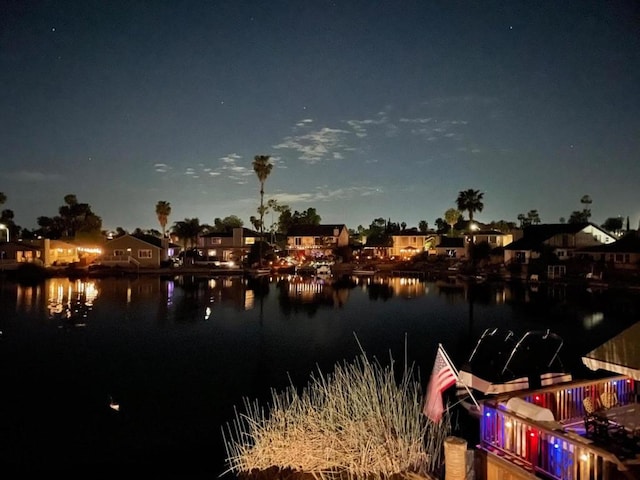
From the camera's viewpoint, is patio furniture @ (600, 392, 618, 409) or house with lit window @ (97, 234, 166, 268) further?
house with lit window @ (97, 234, 166, 268)

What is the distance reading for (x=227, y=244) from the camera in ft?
300

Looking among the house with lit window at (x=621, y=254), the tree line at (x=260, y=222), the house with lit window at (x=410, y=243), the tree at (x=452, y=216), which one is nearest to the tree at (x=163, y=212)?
the tree line at (x=260, y=222)

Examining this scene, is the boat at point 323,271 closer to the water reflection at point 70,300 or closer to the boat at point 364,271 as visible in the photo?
the boat at point 364,271

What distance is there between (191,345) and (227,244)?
64.7 meters

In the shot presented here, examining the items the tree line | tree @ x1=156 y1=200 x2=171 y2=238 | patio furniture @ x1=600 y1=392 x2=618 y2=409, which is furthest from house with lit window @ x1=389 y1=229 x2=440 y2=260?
patio furniture @ x1=600 y1=392 x2=618 y2=409

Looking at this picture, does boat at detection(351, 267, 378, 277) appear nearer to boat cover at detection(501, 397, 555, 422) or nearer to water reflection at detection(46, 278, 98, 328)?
water reflection at detection(46, 278, 98, 328)

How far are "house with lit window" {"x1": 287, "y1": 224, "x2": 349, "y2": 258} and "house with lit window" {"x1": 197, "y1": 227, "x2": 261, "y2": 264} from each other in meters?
7.57

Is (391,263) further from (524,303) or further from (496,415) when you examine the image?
(496,415)

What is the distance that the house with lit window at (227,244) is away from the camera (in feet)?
291

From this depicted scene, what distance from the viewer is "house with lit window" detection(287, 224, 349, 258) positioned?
92.4 meters

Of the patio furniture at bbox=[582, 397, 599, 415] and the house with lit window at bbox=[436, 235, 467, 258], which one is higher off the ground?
the house with lit window at bbox=[436, 235, 467, 258]

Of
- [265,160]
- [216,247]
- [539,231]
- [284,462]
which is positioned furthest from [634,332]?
[216,247]

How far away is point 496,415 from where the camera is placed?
7.75 meters

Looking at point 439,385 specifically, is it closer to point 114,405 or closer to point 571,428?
point 571,428
